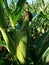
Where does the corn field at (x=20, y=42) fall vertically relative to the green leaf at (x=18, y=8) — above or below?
below

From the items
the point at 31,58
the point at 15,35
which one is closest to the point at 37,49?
the point at 31,58

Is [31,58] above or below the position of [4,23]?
below

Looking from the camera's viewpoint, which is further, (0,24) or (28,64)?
(28,64)

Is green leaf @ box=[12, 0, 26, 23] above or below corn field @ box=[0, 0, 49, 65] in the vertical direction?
above

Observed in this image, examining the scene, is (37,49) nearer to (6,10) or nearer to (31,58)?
(31,58)

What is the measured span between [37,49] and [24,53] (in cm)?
12

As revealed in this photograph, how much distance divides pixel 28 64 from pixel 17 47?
0.14 m

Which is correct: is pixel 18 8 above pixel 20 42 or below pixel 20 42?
above

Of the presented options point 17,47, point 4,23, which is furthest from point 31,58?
point 4,23

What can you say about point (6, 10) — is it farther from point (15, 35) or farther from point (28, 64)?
point (28, 64)

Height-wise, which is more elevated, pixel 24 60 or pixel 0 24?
pixel 0 24

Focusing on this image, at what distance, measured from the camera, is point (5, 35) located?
39.1 inches

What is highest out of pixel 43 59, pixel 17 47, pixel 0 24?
pixel 0 24

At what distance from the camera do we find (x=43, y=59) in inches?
45.6
